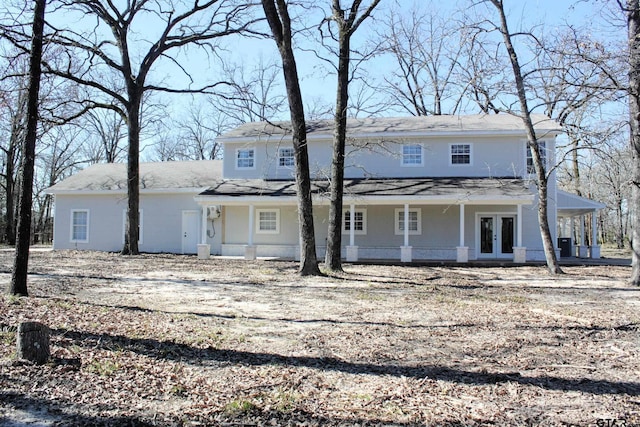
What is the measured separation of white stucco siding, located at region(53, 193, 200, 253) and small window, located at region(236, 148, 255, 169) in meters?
2.52

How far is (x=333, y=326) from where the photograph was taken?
23.1ft

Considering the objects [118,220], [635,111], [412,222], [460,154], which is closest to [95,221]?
[118,220]

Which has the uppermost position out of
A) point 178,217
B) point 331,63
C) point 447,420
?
point 331,63

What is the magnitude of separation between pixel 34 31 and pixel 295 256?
494 inches

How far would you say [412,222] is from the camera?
786 inches

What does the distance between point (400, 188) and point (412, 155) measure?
2537 mm

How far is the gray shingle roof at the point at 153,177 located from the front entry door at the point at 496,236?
477 inches

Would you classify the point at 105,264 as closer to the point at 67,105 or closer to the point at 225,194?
the point at 225,194

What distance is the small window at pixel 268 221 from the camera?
21.0 metres

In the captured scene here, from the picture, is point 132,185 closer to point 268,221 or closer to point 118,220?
point 118,220

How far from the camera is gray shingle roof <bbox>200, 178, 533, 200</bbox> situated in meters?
17.5

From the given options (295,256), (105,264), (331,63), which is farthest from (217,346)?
(295,256)

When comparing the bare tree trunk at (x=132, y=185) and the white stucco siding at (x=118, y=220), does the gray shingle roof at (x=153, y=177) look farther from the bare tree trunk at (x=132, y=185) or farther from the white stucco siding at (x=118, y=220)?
the bare tree trunk at (x=132, y=185)

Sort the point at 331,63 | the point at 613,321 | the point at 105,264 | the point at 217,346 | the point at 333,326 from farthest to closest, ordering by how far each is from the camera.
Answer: the point at 105,264
the point at 331,63
the point at 613,321
the point at 333,326
the point at 217,346
